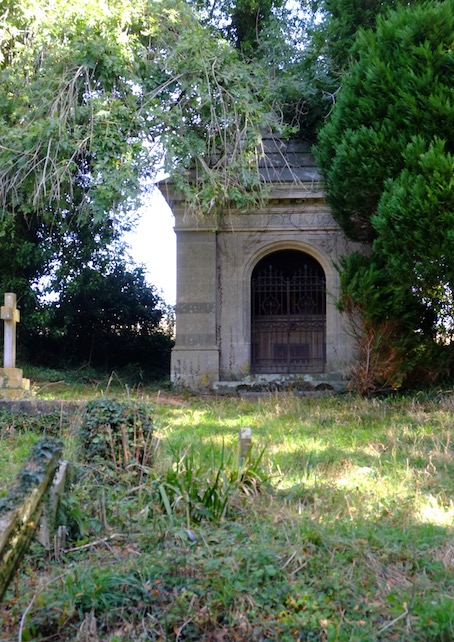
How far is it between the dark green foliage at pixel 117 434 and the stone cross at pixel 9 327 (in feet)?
15.0

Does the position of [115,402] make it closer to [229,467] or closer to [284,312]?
[229,467]

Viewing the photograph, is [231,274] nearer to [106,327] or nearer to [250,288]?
[250,288]

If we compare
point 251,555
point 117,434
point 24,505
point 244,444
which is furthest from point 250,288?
point 24,505

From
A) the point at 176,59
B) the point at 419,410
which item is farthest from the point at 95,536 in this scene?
the point at 176,59

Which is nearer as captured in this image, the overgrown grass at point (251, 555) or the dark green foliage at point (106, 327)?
the overgrown grass at point (251, 555)

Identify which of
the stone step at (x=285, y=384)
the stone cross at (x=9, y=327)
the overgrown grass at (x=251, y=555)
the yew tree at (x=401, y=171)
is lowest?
the overgrown grass at (x=251, y=555)

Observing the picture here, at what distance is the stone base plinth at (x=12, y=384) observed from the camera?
30.3 ft

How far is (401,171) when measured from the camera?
877 cm

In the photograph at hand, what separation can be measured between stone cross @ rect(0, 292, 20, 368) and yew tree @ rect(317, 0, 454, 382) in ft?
16.7

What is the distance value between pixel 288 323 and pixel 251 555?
9.36m

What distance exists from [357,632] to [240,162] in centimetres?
841

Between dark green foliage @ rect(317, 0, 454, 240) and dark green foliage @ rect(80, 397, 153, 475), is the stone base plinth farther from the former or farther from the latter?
dark green foliage @ rect(317, 0, 454, 240)

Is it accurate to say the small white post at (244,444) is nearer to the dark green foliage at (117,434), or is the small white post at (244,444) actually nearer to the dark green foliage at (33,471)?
the dark green foliage at (117,434)

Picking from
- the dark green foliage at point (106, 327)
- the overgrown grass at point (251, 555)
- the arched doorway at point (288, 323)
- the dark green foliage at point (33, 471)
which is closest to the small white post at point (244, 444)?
the overgrown grass at point (251, 555)
